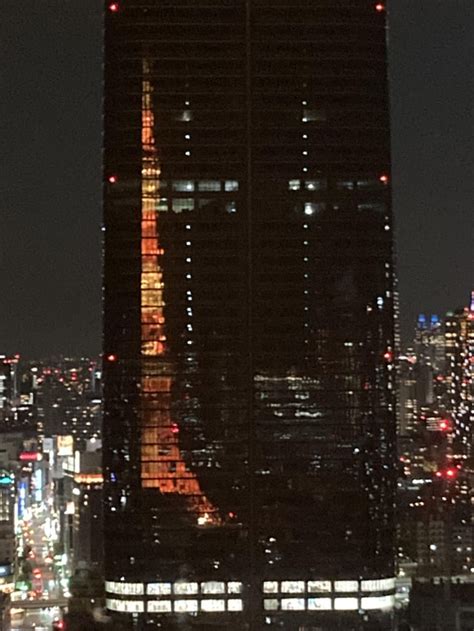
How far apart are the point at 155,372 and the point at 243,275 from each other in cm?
51

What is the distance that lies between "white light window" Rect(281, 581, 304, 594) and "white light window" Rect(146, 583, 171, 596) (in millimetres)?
443

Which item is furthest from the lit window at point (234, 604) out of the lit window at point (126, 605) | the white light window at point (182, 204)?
the white light window at point (182, 204)

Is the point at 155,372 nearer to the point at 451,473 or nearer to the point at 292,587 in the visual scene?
the point at 292,587

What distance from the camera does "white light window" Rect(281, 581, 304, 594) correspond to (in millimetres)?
5438

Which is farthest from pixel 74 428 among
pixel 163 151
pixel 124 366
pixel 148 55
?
pixel 148 55

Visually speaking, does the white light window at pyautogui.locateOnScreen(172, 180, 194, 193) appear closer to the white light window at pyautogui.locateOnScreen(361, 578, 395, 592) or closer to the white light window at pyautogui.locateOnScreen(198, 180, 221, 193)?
the white light window at pyautogui.locateOnScreen(198, 180, 221, 193)

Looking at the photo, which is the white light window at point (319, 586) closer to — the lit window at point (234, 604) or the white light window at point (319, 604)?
the white light window at point (319, 604)

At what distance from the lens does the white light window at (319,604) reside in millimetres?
5410

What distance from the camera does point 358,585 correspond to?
5480mm

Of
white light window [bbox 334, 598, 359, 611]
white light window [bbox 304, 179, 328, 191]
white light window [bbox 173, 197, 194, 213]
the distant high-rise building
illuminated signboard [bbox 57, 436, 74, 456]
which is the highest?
white light window [bbox 304, 179, 328, 191]

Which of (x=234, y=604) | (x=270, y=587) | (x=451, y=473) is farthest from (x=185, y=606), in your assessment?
(x=451, y=473)

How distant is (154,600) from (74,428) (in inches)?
29.1

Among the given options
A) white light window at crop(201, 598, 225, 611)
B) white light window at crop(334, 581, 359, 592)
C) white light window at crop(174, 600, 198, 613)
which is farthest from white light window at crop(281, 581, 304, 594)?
white light window at crop(174, 600, 198, 613)

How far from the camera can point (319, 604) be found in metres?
5.44
